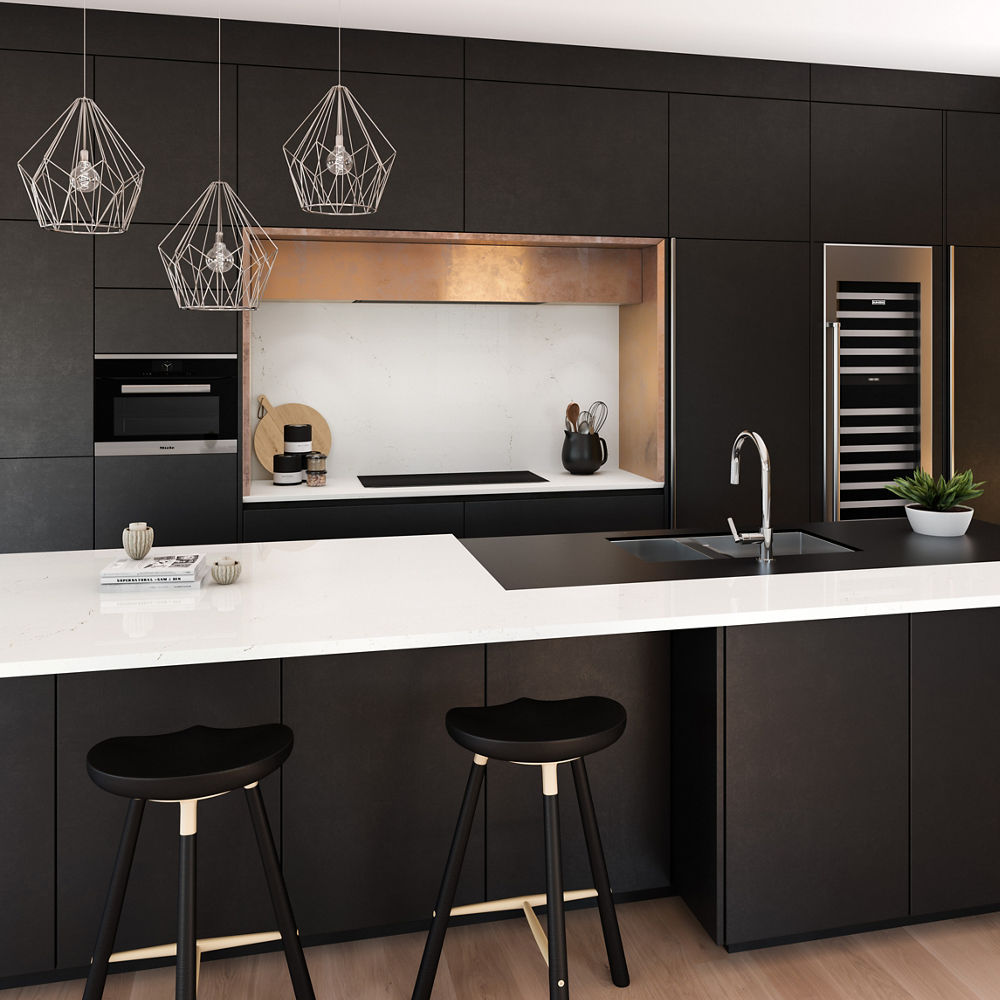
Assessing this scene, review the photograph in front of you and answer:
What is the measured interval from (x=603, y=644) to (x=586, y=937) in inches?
27.9

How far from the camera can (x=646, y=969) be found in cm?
230

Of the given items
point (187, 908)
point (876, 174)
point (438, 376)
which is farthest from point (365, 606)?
point (876, 174)

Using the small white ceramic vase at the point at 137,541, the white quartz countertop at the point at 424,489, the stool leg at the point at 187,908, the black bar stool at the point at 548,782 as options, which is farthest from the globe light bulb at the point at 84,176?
the white quartz countertop at the point at 424,489

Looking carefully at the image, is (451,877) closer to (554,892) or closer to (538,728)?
(554,892)

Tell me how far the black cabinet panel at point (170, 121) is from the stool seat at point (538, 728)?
2590 millimetres

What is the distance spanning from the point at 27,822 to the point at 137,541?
2.18 ft

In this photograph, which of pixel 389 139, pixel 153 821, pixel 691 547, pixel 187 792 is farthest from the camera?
pixel 389 139

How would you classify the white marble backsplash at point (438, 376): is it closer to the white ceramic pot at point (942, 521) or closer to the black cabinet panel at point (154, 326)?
the black cabinet panel at point (154, 326)

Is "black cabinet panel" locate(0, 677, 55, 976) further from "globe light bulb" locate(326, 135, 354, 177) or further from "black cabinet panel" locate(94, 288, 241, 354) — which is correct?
"black cabinet panel" locate(94, 288, 241, 354)

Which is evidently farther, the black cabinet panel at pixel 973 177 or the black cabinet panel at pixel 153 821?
the black cabinet panel at pixel 973 177

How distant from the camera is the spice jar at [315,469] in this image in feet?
14.1

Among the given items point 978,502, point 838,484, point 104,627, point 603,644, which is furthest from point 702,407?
point 104,627

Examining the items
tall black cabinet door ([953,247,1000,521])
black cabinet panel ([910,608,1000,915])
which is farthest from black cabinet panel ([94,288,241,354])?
tall black cabinet door ([953,247,1000,521])

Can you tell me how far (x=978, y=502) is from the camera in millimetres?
4688
